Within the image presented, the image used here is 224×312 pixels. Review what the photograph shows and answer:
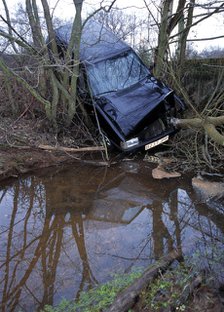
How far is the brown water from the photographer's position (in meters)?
3.30

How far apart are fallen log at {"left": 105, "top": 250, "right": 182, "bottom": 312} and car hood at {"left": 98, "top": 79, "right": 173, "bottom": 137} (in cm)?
328

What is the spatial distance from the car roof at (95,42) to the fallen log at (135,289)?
502cm

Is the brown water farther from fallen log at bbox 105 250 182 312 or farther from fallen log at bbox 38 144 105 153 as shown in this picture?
fallen log at bbox 38 144 105 153

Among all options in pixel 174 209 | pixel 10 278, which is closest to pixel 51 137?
pixel 174 209

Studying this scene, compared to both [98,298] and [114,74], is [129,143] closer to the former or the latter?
[114,74]

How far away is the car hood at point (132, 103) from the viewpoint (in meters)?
6.18

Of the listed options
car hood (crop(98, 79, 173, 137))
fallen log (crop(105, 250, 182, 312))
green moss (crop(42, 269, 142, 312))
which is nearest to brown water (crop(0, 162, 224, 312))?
green moss (crop(42, 269, 142, 312))

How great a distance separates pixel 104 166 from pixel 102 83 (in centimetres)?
194

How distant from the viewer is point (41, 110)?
7.68m

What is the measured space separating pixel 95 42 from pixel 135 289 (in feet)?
19.3

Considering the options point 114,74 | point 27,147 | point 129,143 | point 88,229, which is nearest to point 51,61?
point 114,74

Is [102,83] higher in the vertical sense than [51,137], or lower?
higher

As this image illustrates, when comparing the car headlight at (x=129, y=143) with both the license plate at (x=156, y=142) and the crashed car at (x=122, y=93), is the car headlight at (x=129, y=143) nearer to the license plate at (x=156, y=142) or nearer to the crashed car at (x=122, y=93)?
the crashed car at (x=122, y=93)

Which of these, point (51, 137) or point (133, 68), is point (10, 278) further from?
point (133, 68)
